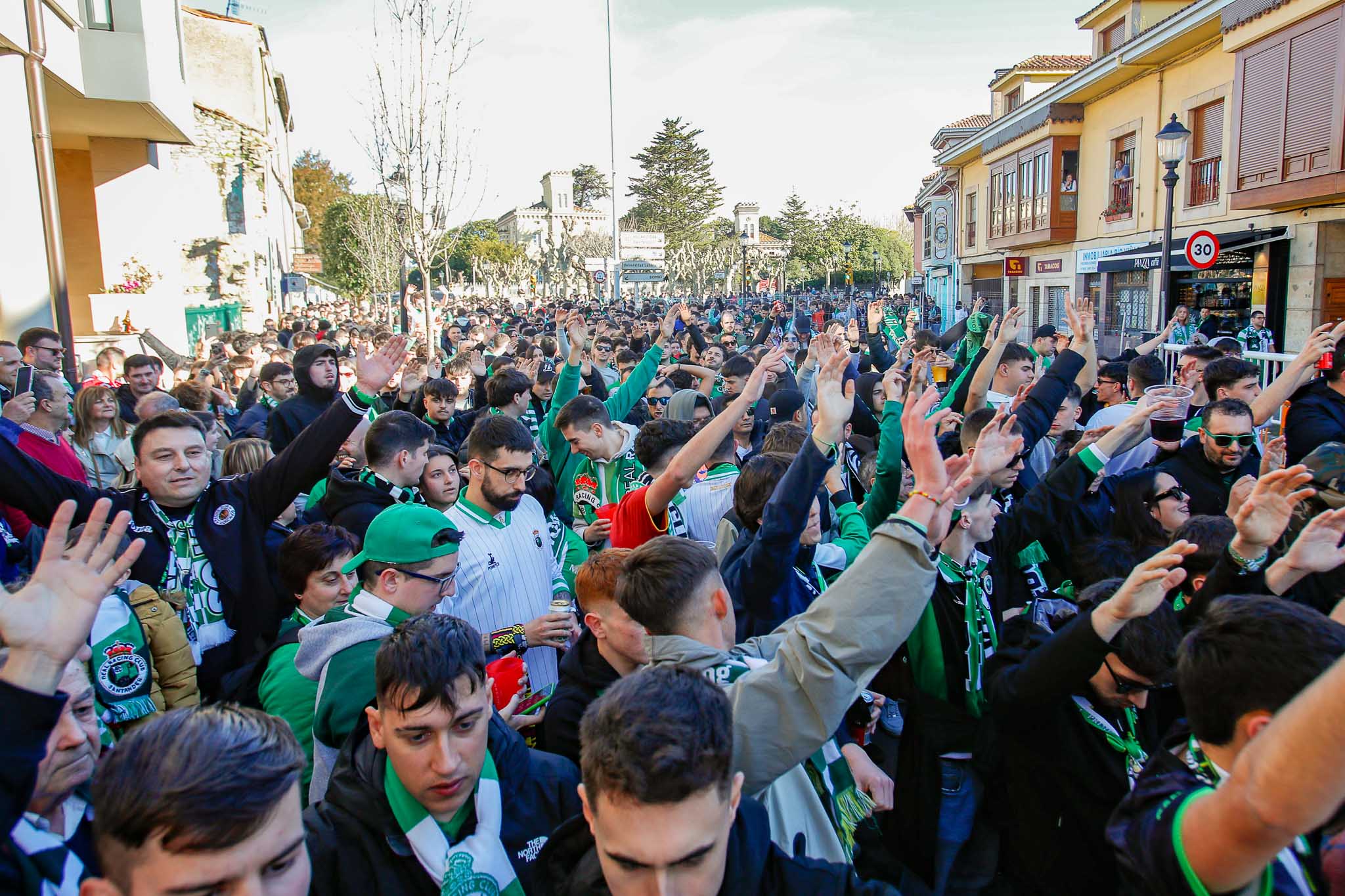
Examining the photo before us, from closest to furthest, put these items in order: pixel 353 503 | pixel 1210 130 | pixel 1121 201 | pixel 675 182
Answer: pixel 353 503, pixel 1210 130, pixel 1121 201, pixel 675 182

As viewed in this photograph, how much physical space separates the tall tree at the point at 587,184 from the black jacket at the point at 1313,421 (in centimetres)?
9439

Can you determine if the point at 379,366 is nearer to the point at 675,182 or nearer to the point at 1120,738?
the point at 1120,738

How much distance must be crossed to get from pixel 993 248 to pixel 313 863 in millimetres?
34787

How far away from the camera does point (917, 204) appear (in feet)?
170

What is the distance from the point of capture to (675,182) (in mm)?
77688

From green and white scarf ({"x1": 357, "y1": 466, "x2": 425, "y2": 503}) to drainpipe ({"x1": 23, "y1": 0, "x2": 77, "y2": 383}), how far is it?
9260 millimetres

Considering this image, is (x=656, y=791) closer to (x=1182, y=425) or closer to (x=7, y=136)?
(x=1182, y=425)

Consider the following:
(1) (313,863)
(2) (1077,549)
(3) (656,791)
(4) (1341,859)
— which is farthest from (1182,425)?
(1) (313,863)

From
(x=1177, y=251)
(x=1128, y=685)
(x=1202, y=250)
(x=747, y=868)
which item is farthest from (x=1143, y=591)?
(x=1177, y=251)

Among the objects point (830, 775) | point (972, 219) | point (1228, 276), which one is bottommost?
point (830, 775)

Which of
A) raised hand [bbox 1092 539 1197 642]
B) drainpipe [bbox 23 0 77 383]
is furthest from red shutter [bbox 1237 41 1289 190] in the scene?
drainpipe [bbox 23 0 77 383]

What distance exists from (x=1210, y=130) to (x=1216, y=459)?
19720 millimetres

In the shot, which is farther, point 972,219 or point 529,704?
point 972,219

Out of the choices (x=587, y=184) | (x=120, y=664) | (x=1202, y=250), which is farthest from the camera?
(x=587, y=184)
